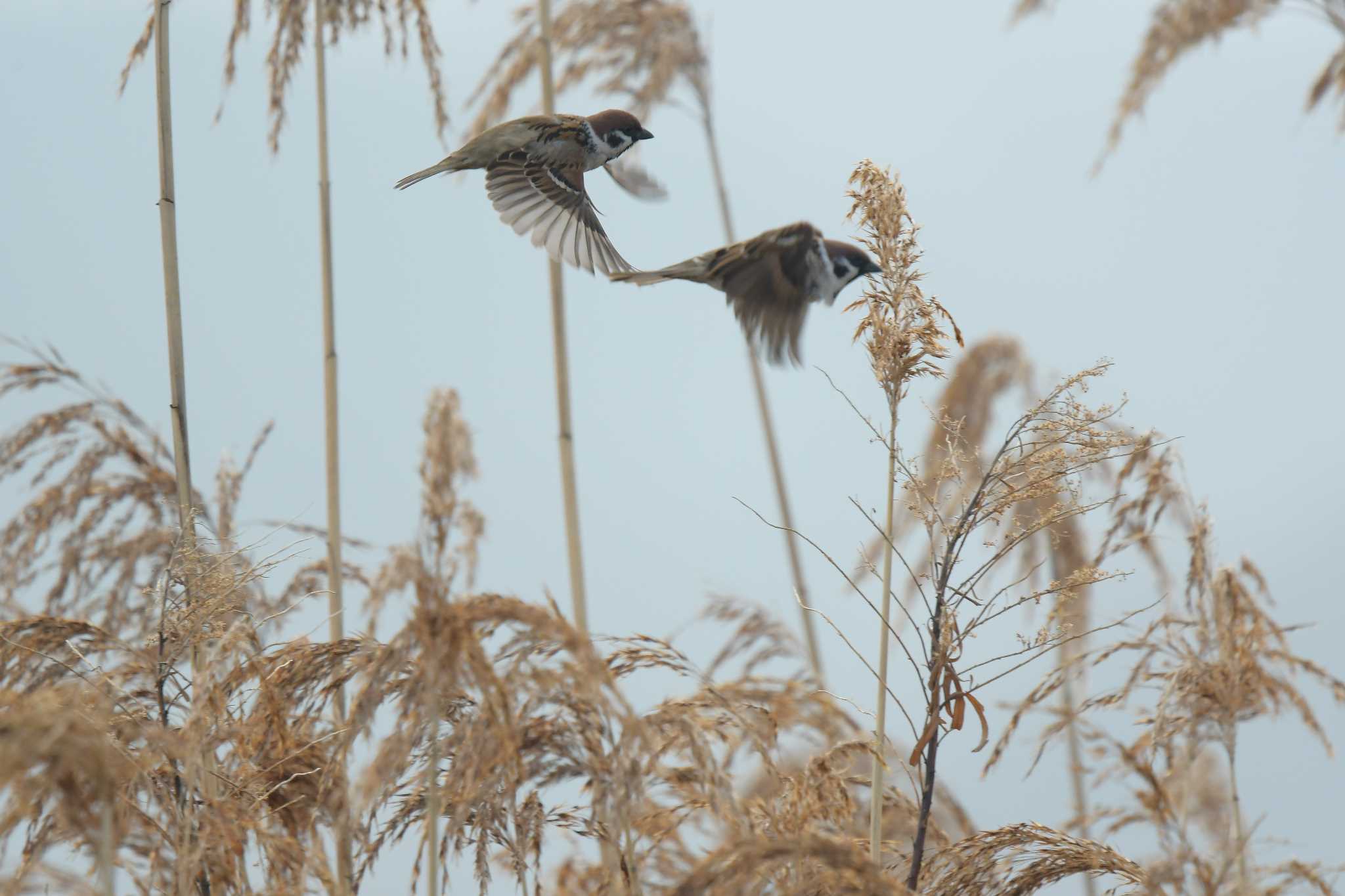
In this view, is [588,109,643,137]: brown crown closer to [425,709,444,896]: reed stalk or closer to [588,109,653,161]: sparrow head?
[588,109,653,161]: sparrow head

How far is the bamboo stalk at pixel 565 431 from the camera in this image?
9.53 ft

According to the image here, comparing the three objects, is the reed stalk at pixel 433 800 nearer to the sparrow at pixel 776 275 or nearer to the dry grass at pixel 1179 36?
the sparrow at pixel 776 275

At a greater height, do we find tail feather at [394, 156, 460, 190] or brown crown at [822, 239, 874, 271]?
tail feather at [394, 156, 460, 190]

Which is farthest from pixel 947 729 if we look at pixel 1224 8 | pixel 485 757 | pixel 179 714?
pixel 1224 8

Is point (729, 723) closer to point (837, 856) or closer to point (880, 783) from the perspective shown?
point (880, 783)

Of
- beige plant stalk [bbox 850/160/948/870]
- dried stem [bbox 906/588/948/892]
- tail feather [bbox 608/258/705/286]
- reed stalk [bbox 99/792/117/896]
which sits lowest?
reed stalk [bbox 99/792/117/896]

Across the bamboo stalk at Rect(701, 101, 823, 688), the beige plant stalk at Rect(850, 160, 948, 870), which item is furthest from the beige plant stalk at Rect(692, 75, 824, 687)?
the beige plant stalk at Rect(850, 160, 948, 870)

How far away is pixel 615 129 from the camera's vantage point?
9.55 ft

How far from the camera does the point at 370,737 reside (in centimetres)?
125

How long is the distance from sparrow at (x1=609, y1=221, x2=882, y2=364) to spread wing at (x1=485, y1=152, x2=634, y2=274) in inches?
25.1

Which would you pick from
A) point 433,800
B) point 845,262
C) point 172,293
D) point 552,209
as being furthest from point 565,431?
point 433,800

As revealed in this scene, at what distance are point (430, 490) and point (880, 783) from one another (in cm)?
199

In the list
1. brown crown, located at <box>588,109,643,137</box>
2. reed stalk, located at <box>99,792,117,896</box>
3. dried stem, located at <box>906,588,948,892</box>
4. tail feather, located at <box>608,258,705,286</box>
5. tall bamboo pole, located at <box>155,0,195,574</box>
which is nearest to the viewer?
reed stalk, located at <box>99,792,117,896</box>

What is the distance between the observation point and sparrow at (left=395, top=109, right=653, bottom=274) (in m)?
2.91
